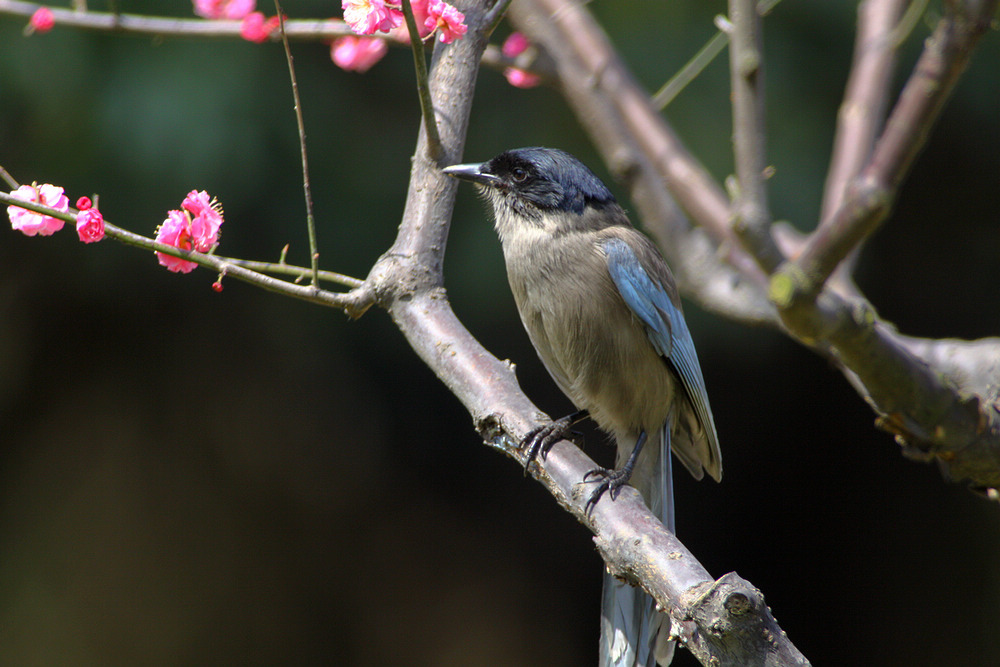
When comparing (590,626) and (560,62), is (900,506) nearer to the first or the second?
(590,626)

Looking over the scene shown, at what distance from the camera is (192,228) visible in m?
2.00

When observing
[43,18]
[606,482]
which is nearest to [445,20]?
[606,482]

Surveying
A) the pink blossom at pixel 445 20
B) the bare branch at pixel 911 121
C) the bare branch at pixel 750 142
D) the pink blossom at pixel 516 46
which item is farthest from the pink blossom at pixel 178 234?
the pink blossom at pixel 516 46

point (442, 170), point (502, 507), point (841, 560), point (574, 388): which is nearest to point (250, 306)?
point (502, 507)

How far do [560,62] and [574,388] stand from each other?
110cm

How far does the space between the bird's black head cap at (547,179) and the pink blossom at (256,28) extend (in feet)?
2.79

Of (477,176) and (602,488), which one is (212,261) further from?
(477,176)

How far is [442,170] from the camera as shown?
7.53ft

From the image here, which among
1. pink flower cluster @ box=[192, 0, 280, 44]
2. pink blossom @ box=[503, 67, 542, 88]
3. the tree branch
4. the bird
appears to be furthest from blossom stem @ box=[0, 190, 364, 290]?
pink blossom @ box=[503, 67, 542, 88]

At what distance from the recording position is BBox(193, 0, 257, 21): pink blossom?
297cm

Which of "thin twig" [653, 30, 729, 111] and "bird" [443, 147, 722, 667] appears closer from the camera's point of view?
"bird" [443, 147, 722, 667]

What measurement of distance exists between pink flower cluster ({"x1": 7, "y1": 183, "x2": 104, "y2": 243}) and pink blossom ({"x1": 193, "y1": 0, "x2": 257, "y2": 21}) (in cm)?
129

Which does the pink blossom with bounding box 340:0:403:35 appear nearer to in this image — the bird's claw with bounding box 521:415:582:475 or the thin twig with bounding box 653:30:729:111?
the bird's claw with bounding box 521:415:582:475

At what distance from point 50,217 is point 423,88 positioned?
863mm
